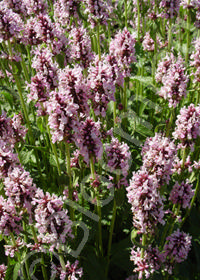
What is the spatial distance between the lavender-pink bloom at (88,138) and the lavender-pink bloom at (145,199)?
47cm

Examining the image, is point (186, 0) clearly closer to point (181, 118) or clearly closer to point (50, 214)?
point (181, 118)

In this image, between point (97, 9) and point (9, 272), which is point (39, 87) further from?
point (9, 272)

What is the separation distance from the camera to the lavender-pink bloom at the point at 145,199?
107 inches

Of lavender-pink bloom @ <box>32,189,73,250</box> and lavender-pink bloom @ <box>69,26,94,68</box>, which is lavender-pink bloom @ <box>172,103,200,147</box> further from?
lavender-pink bloom @ <box>69,26,94,68</box>

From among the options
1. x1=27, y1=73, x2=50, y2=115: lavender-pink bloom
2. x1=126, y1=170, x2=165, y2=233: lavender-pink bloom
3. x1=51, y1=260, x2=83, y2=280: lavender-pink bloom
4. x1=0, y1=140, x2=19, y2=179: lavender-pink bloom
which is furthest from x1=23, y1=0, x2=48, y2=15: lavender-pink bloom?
x1=51, y1=260, x2=83, y2=280: lavender-pink bloom

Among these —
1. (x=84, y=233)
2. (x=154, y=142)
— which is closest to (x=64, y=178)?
(x=154, y=142)

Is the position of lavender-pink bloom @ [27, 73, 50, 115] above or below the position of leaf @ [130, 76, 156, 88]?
above

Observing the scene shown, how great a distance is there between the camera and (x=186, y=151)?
3564mm

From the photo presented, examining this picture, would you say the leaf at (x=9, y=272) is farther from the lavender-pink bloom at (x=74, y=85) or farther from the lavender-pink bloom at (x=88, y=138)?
the lavender-pink bloom at (x=74, y=85)

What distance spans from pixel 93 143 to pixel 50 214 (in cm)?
72

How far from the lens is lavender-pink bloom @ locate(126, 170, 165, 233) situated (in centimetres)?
272

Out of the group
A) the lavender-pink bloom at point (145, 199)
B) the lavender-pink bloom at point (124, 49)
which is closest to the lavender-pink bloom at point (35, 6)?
the lavender-pink bloom at point (124, 49)

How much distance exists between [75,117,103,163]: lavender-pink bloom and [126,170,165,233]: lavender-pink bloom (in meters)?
0.47

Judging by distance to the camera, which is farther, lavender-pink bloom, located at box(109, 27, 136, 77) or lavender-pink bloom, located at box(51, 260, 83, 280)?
lavender-pink bloom, located at box(109, 27, 136, 77)
